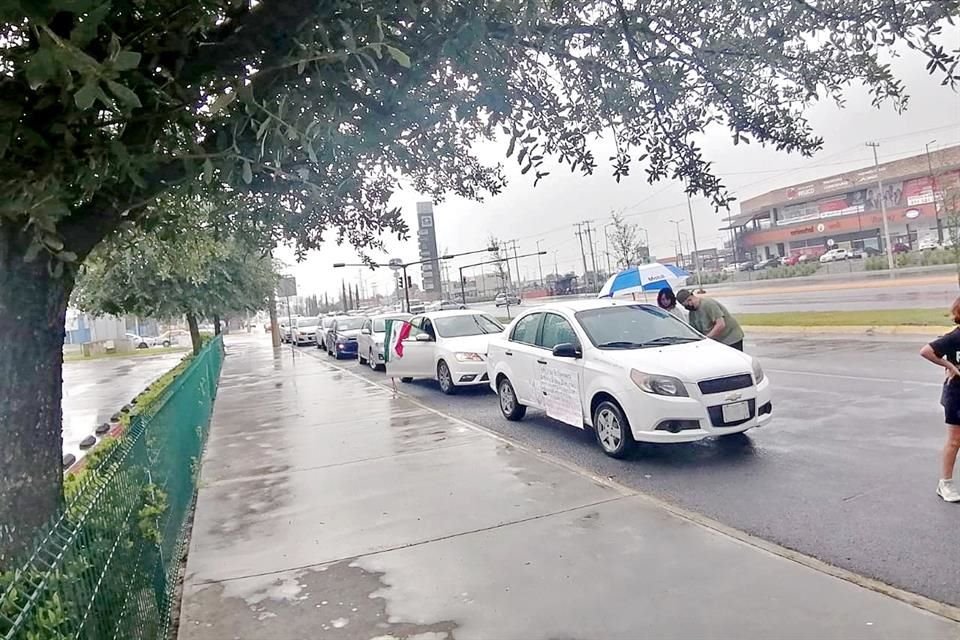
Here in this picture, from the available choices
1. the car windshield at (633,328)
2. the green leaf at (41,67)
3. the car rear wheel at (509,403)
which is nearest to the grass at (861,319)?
the car windshield at (633,328)

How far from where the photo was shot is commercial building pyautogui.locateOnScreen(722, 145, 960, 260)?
5984 cm

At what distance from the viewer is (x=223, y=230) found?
523 centimetres

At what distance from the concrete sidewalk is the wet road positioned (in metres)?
6.75

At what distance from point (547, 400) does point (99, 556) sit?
6305 millimetres

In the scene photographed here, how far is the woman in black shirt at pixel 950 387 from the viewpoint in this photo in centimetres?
505

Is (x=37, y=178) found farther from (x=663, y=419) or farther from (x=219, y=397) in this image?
(x=219, y=397)

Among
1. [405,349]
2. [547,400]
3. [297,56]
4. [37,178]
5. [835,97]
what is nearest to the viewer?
[37,178]

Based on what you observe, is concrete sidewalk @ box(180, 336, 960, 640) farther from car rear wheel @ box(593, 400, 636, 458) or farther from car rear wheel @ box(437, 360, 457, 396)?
car rear wheel @ box(437, 360, 457, 396)

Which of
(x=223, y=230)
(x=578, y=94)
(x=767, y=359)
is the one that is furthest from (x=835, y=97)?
(x=767, y=359)

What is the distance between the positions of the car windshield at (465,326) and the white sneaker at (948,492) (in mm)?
9793

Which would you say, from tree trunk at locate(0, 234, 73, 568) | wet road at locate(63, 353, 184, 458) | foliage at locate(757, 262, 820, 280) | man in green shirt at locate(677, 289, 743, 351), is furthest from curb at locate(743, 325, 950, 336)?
foliage at locate(757, 262, 820, 280)

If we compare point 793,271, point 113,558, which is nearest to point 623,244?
point 793,271

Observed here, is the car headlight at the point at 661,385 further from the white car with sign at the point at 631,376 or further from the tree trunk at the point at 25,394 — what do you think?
the tree trunk at the point at 25,394

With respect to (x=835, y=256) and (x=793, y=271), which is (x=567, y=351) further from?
(x=835, y=256)
